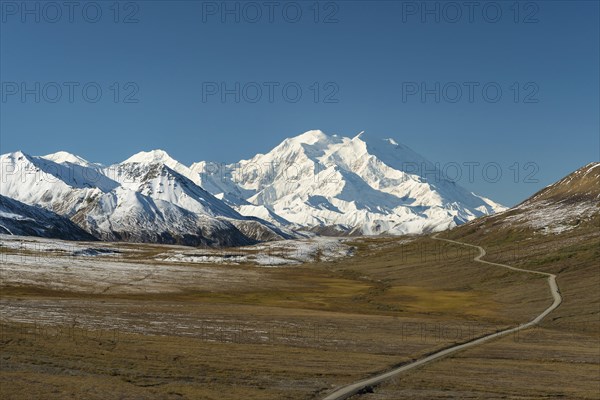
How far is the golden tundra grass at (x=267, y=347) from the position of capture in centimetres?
5200

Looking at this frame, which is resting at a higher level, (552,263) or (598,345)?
(552,263)

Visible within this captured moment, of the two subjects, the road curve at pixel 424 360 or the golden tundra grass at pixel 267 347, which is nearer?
the road curve at pixel 424 360

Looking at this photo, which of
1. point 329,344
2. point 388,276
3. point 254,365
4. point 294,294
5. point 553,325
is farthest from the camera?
point 388,276

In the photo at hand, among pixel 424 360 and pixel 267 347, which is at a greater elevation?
pixel 267 347

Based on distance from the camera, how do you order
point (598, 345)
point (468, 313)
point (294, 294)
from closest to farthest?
point (598, 345), point (468, 313), point (294, 294)

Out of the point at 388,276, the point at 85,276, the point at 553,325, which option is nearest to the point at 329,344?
the point at 553,325

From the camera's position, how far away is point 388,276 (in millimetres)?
199875

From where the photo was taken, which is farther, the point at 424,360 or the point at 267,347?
the point at 267,347

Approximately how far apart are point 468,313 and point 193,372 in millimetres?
74450

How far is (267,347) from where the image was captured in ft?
232

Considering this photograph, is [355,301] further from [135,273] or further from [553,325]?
[135,273]

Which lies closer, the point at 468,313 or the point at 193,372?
the point at 193,372

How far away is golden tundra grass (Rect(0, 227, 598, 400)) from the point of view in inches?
2047

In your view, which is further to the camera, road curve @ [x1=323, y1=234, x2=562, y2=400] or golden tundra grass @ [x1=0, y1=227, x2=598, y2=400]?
golden tundra grass @ [x1=0, y1=227, x2=598, y2=400]
